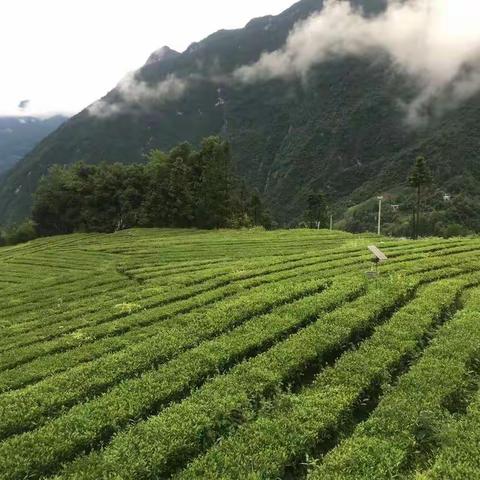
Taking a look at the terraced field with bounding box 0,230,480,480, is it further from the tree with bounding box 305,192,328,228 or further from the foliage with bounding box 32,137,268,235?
the tree with bounding box 305,192,328,228

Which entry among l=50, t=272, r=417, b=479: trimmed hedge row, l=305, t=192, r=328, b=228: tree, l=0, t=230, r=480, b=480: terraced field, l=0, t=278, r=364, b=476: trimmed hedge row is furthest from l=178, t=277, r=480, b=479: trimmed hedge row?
l=305, t=192, r=328, b=228: tree

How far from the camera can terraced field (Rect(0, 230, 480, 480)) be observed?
36.7 ft

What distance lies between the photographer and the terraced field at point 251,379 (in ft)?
36.7

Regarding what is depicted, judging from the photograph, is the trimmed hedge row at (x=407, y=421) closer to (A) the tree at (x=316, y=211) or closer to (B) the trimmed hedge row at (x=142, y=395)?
(B) the trimmed hedge row at (x=142, y=395)

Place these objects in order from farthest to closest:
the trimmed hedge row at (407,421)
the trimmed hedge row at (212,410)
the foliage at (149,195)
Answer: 1. the foliage at (149,195)
2. the trimmed hedge row at (212,410)
3. the trimmed hedge row at (407,421)

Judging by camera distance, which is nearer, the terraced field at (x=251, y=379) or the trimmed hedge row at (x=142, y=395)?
the terraced field at (x=251, y=379)

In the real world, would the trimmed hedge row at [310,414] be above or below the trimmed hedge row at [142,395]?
below

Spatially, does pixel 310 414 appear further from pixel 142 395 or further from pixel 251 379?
pixel 142 395

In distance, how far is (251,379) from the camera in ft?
47.3

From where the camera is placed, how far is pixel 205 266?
33375 mm

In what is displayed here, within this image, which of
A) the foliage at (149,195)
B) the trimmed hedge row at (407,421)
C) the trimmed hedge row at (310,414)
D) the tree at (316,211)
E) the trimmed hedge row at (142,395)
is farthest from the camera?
the tree at (316,211)

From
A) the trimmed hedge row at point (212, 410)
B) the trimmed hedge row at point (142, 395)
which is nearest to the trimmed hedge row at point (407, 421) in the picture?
the trimmed hedge row at point (212, 410)

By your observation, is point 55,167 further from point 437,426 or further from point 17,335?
A: point 437,426

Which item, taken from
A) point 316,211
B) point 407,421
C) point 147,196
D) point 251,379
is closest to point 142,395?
point 251,379
